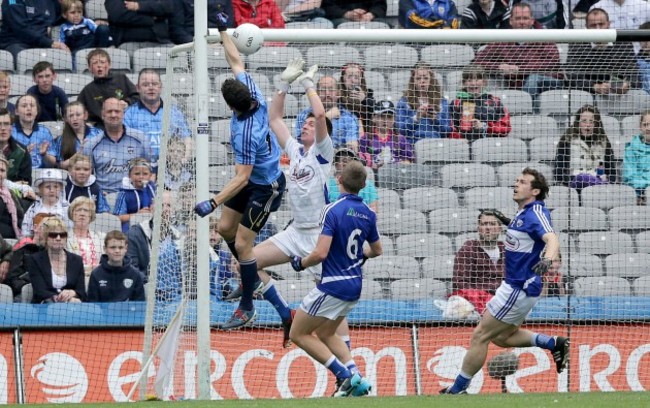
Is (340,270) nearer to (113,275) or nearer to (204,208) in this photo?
(204,208)

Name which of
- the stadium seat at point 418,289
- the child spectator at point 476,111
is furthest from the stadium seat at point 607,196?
the stadium seat at point 418,289

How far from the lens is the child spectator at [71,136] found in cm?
1436

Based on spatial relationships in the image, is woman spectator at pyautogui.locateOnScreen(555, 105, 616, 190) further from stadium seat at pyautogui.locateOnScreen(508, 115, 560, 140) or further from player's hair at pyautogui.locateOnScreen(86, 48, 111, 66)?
player's hair at pyautogui.locateOnScreen(86, 48, 111, 66)

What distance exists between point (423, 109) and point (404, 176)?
738 millimetres

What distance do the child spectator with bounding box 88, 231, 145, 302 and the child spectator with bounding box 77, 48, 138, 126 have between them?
90.1 inches

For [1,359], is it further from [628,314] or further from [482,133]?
[628,314]

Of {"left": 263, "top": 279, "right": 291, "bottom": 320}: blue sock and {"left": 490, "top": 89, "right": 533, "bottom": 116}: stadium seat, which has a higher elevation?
{"left": 490, "top": 89, "right": 533, "bottom": 116}: stadium seat

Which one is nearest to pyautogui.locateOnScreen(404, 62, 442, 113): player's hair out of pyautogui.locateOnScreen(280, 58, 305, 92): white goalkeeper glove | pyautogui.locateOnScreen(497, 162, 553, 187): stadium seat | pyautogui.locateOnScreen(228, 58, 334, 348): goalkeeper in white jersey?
pyautogui.locateOnScreen(497, 162, 553, 187): stadium seat

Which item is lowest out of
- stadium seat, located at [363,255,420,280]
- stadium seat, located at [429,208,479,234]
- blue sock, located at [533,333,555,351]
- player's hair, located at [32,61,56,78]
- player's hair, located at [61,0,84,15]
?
blue sock, located at [533,333,555,351]

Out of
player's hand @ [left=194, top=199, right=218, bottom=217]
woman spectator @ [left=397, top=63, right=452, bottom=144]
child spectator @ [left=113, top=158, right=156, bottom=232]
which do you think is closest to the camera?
player's hand @ [left=194, top=199, right=218, bottom=217]

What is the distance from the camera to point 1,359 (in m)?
12.8

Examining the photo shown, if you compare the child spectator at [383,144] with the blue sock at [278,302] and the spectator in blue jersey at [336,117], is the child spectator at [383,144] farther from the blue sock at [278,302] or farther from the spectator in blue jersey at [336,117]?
the blue sock at [278,302]

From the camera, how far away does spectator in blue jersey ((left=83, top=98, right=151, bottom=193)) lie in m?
14.3

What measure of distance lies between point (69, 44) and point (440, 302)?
19.4 ft
